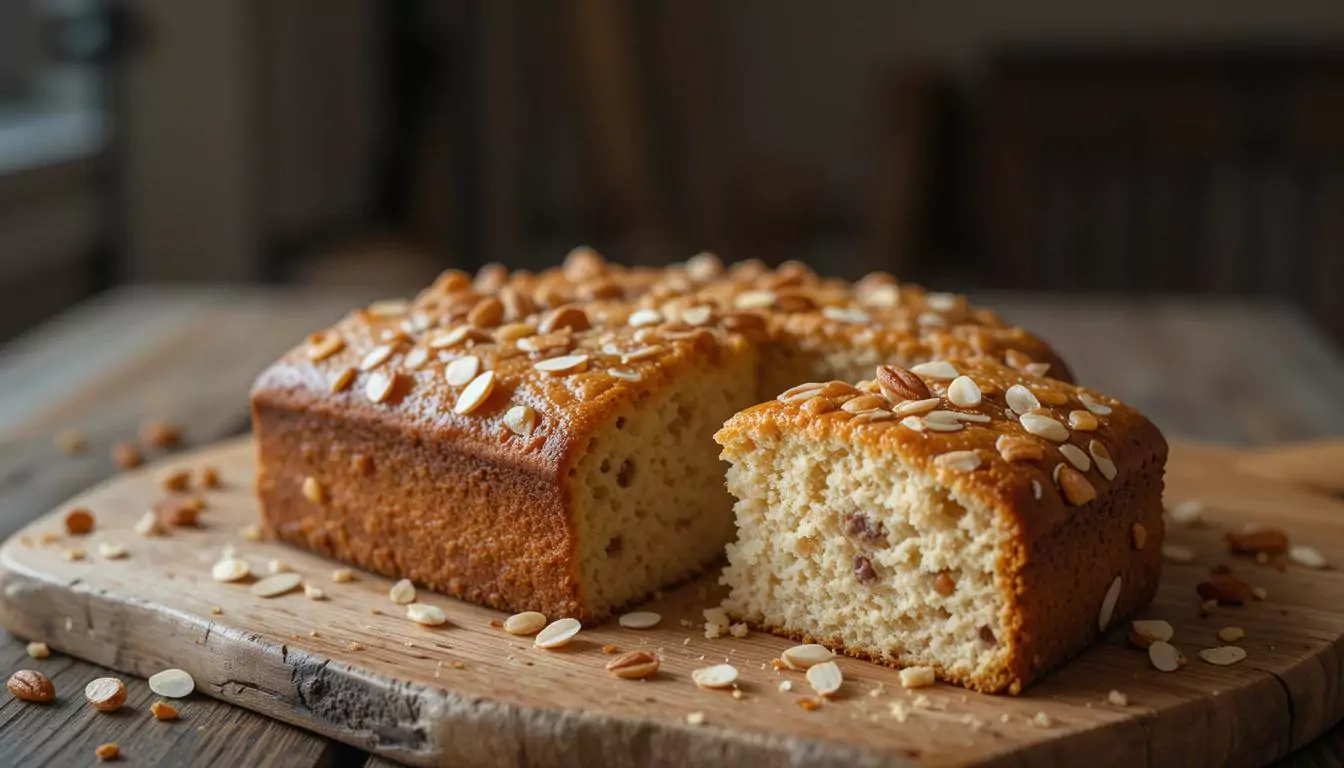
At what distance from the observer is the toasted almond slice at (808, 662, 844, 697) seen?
5.10ft

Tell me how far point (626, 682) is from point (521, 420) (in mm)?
393

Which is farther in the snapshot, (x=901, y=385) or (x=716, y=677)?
(x=901, y=385)

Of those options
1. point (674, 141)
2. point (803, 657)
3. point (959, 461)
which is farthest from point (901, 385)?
point (674, 141)

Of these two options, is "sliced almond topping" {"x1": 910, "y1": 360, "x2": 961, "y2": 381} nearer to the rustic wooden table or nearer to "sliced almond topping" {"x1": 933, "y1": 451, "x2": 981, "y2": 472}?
"sliced almond topping" {"x1": 933, "y1": 451, "x2": 981, "y2": 472}

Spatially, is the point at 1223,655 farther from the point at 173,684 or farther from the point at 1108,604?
the point at 173,684

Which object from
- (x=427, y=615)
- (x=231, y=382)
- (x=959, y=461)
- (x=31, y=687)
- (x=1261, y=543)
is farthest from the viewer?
(x=231, y=382)

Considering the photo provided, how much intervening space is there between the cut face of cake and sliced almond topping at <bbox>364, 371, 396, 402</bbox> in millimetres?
513

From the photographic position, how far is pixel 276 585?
1.89 metres

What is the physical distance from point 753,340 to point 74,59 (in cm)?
367

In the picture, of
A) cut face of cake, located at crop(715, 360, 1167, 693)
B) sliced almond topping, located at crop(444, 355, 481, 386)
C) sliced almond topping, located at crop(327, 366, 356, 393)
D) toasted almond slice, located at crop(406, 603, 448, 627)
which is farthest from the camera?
sliced almond topping, located at crop(327, 366, 356, 393)

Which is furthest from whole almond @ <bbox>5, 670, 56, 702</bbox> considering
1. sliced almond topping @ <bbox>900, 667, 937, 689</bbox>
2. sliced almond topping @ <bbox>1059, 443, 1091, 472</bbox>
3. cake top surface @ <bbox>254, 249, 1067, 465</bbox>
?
sliced almond topping @ <bbox>1059, 443, 1091, 472</bbox>

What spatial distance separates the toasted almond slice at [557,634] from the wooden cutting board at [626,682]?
15 millimetres

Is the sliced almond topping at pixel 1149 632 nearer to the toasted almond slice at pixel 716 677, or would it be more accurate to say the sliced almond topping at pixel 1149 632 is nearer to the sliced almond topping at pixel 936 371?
the sliced almond topping at pixel 936 371

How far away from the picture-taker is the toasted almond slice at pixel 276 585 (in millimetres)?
1872
